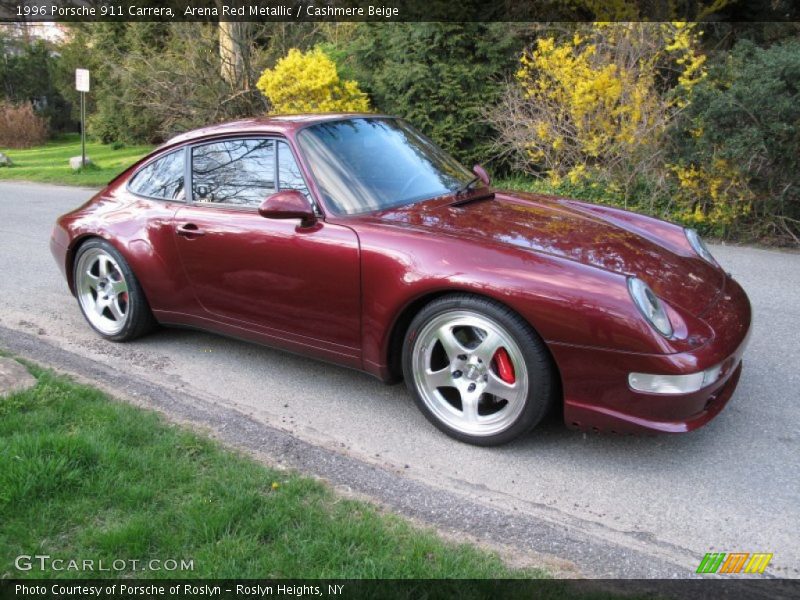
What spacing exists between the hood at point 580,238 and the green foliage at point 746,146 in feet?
13.8

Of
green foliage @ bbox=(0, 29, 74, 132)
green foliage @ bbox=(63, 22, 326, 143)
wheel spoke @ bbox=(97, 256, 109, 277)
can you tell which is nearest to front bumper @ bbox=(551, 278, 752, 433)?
wheel spoke @ bbox=(97, 256, 109, 277)

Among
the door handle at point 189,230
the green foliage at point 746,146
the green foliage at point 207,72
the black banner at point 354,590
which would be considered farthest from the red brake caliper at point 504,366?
the green foliage at point 207,72

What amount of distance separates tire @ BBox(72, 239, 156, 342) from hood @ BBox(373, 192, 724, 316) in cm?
197

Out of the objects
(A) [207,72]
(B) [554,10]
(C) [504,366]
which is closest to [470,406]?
(C) [504,366]

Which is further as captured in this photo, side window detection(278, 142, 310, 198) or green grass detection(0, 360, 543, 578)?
side window detection(278, 142, 310, 198)

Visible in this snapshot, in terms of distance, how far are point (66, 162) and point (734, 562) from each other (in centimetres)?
2339

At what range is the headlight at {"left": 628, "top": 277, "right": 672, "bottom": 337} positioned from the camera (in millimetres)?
2738

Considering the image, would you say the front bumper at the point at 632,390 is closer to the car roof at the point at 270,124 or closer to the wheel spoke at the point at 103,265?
the car roof at the point at 270,124

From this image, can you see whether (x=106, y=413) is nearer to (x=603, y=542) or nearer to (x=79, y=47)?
(x=603, y=542)

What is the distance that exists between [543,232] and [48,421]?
2593 mm

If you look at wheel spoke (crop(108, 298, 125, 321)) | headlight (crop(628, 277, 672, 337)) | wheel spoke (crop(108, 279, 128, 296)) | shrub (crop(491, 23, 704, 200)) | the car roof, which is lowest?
wheel spoke (crop(108, 298, 125, 321))

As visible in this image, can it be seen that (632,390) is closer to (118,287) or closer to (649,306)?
(649,306)

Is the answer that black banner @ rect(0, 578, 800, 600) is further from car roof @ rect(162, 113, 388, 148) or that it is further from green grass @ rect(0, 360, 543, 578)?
car roof @ rect(162, 113, 388, 148)

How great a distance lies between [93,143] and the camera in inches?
1147
